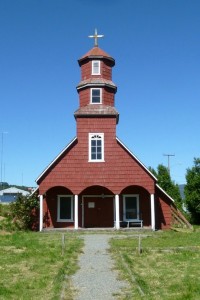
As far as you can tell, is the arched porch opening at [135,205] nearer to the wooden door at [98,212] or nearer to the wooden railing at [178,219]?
the wooden door at [98,212]

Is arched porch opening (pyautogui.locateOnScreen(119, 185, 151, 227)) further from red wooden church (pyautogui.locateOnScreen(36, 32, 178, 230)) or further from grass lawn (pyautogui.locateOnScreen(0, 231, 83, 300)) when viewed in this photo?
grass lawn (pyautogui.locateOnScreen(0, 231, 83, 300))

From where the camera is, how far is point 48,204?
28875 mm

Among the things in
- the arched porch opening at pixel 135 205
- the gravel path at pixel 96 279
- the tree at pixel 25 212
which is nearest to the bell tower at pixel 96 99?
the arched porch opening at pixel 135 205

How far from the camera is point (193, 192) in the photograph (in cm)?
3331

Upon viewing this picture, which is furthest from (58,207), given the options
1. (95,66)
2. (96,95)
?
(95,66)

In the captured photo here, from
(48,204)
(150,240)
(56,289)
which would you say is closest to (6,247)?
(150,240)

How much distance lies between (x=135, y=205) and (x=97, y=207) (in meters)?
2.74

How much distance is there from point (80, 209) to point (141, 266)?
16.6 m

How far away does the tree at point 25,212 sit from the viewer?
27906 mm

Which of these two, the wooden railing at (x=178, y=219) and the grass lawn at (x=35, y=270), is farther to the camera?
the wooden railing at (x=178, y=219)

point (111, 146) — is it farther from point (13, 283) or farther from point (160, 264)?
point (13, 283)

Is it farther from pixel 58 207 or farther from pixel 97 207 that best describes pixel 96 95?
pixel 58 207

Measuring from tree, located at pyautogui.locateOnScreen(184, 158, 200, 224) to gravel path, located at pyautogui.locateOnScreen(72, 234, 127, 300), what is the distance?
1897 centimetres

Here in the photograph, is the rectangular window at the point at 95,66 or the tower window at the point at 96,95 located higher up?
the rectangular window at the point at 95,66
